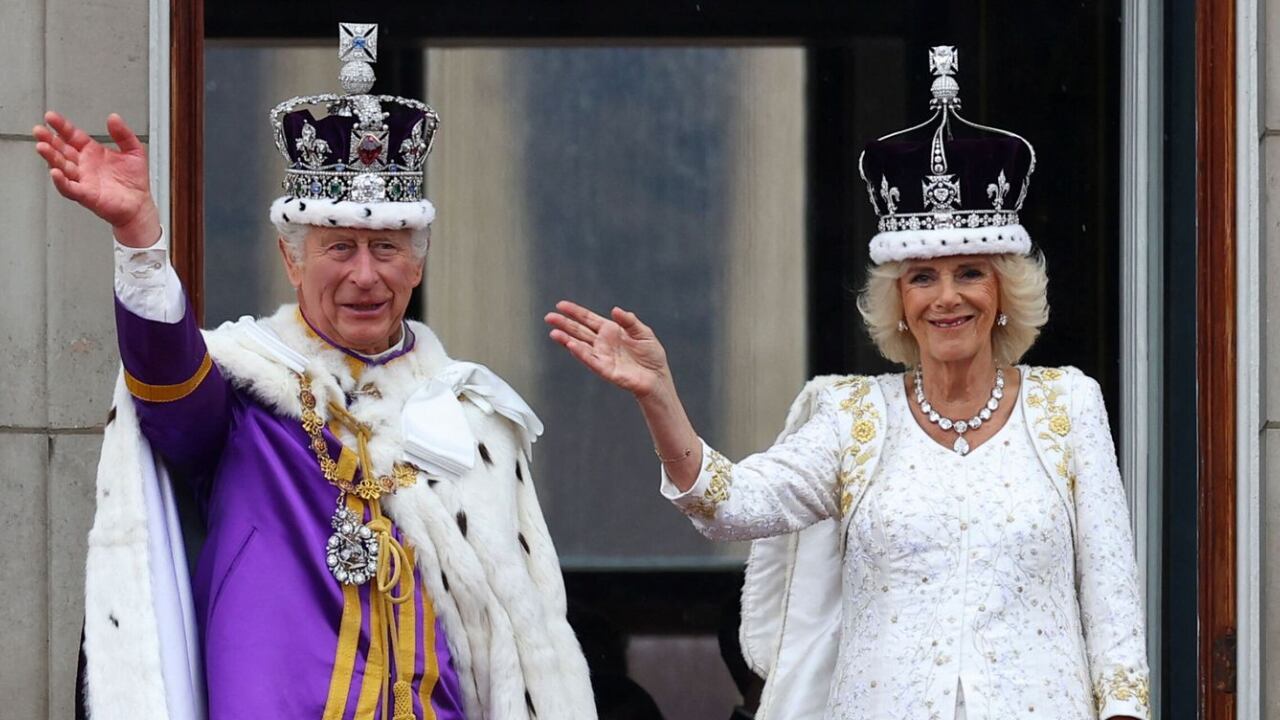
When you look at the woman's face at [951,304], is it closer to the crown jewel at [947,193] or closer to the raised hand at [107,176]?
the crown jewel at [947,193]

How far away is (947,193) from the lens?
4.57 meters

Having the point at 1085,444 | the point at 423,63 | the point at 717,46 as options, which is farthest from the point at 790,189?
the point at 1085,444

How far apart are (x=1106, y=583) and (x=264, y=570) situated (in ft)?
4.97

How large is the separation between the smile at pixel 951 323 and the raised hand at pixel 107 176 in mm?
1448

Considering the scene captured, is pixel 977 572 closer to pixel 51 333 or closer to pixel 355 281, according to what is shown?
pixel 355 281

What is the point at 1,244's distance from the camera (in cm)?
533

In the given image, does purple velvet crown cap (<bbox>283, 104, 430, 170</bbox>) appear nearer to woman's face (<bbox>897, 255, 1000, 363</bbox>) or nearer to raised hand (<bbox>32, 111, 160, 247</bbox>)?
raised hand (<bbox>32, 111, 160, 247</bbox>)

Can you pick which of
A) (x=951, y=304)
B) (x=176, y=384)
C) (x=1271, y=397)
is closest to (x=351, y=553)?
(x=176, y=384)

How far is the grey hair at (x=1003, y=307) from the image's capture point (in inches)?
180

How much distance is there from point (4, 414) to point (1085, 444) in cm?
238

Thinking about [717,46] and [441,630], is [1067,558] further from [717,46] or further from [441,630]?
[717,46]

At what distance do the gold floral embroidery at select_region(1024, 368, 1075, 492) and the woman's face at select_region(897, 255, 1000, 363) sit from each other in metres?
0.12

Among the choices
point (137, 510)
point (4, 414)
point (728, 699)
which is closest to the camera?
point (137, 510)

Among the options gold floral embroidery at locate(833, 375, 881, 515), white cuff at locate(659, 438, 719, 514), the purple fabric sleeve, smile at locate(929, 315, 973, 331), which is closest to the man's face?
the purple fabric sleeve
